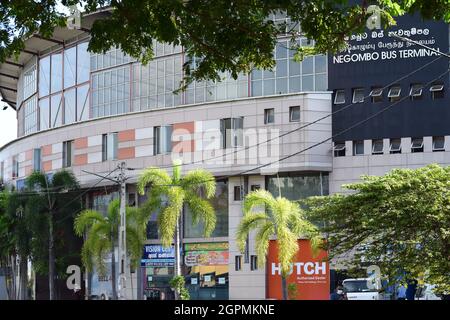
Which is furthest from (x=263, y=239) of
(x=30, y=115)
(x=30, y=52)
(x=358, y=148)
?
(x=30, y=115)

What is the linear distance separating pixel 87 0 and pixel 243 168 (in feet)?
128

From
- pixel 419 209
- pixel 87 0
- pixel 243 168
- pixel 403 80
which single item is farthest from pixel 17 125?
pixel 87 0

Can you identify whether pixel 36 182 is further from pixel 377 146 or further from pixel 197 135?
pixel 377 146

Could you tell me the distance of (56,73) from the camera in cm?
5797

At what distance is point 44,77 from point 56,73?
5.01 feet

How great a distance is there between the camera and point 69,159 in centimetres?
5522

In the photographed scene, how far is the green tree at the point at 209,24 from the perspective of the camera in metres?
7.68

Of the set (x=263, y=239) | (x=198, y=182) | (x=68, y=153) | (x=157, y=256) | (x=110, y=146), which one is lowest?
(x=157, y=256)

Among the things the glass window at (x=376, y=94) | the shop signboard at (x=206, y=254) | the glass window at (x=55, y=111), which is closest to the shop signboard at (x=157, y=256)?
the shop signboard at (x=206, y=254)

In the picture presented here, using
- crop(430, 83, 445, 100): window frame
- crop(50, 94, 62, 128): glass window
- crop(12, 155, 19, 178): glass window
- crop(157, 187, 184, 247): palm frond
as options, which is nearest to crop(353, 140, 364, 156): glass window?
crop(430, 83, 445, 100): window frame

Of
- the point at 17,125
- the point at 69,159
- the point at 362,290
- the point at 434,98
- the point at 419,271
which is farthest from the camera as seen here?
the point at 17,125

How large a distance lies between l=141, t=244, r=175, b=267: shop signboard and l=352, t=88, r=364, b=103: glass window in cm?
1360

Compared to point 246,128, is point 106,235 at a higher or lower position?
lower
